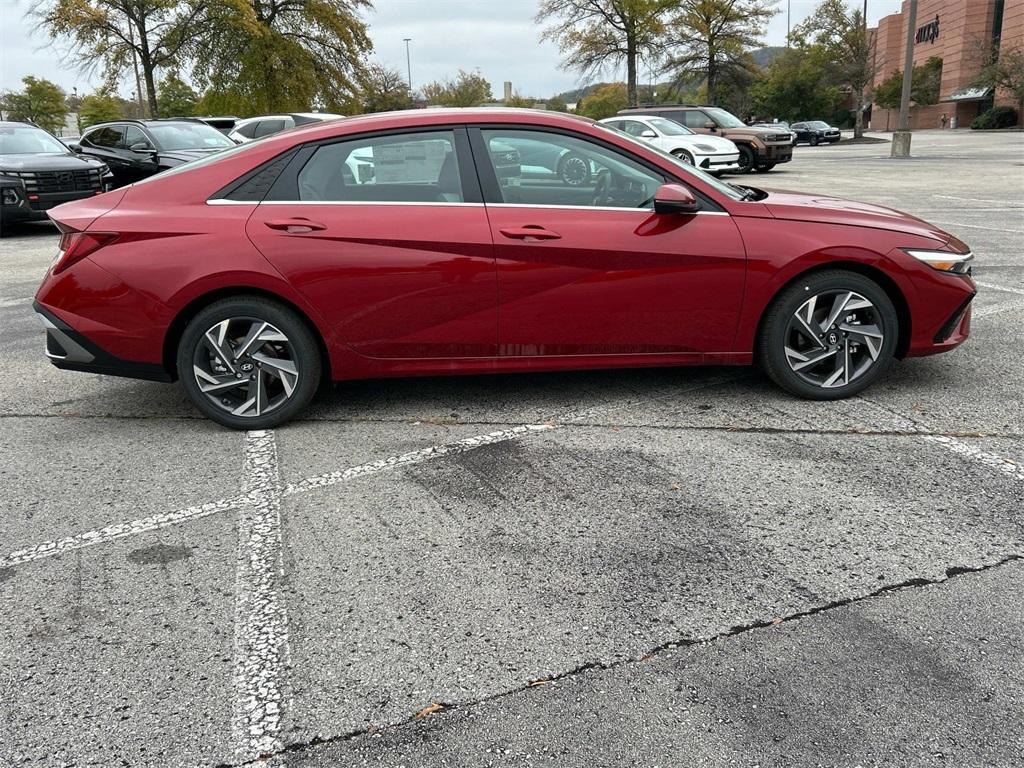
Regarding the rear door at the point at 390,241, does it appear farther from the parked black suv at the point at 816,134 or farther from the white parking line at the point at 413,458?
the parked black suv at the point at 816,134

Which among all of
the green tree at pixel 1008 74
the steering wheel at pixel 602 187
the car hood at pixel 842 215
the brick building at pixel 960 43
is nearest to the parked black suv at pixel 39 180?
the steering wheel at pixel 602 187

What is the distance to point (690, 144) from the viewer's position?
61.4ft

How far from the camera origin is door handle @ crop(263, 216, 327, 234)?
166 inches

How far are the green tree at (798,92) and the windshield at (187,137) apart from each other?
60317 millimetres

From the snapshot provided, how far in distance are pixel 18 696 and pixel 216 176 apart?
277cm

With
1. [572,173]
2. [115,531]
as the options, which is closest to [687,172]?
[572,173]

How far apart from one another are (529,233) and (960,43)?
78.0m

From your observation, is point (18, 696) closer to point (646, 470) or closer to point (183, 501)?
point (183, 501)

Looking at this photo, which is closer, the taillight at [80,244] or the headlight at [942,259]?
the taillight at [80,244]

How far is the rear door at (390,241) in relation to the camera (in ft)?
13.8

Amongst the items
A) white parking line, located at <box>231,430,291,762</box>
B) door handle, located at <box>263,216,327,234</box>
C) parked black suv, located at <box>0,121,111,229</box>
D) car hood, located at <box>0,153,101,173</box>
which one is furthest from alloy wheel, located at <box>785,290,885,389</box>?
car hood, located at <box>0,153,101,173</box>

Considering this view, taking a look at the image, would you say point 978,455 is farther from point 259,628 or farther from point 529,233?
point 259,628

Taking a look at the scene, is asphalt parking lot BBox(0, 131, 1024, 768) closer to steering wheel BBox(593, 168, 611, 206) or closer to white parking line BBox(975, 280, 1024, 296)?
steering wheel BBox(593, 168, 611, 206)

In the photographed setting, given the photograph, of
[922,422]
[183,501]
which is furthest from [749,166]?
[183,501]
